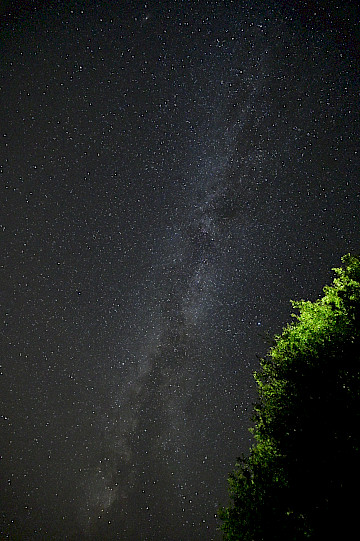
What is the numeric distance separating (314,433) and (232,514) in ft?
8.42

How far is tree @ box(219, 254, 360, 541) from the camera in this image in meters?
5.00

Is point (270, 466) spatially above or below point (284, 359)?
below

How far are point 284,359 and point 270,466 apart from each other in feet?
7.27

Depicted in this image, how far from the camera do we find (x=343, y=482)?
5.00 m

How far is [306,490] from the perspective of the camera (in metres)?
5.21

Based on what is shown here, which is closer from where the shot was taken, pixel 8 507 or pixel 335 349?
pixel 335 349

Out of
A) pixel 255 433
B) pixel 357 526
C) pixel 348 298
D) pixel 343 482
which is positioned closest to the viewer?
pixel 357 526

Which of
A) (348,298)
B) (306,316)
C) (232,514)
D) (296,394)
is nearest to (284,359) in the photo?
(296,394)

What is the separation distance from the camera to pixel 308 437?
5.56m

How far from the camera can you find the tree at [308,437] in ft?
16.4

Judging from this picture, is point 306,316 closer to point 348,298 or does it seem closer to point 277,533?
point 348,298

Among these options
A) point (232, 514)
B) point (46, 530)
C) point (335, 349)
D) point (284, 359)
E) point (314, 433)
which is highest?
point (46, 530)

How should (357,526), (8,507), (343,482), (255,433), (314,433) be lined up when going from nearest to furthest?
(357,526)
(343,482)
(314,433)
(255,433)
(8,507)

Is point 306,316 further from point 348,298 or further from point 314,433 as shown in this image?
point 314,433
